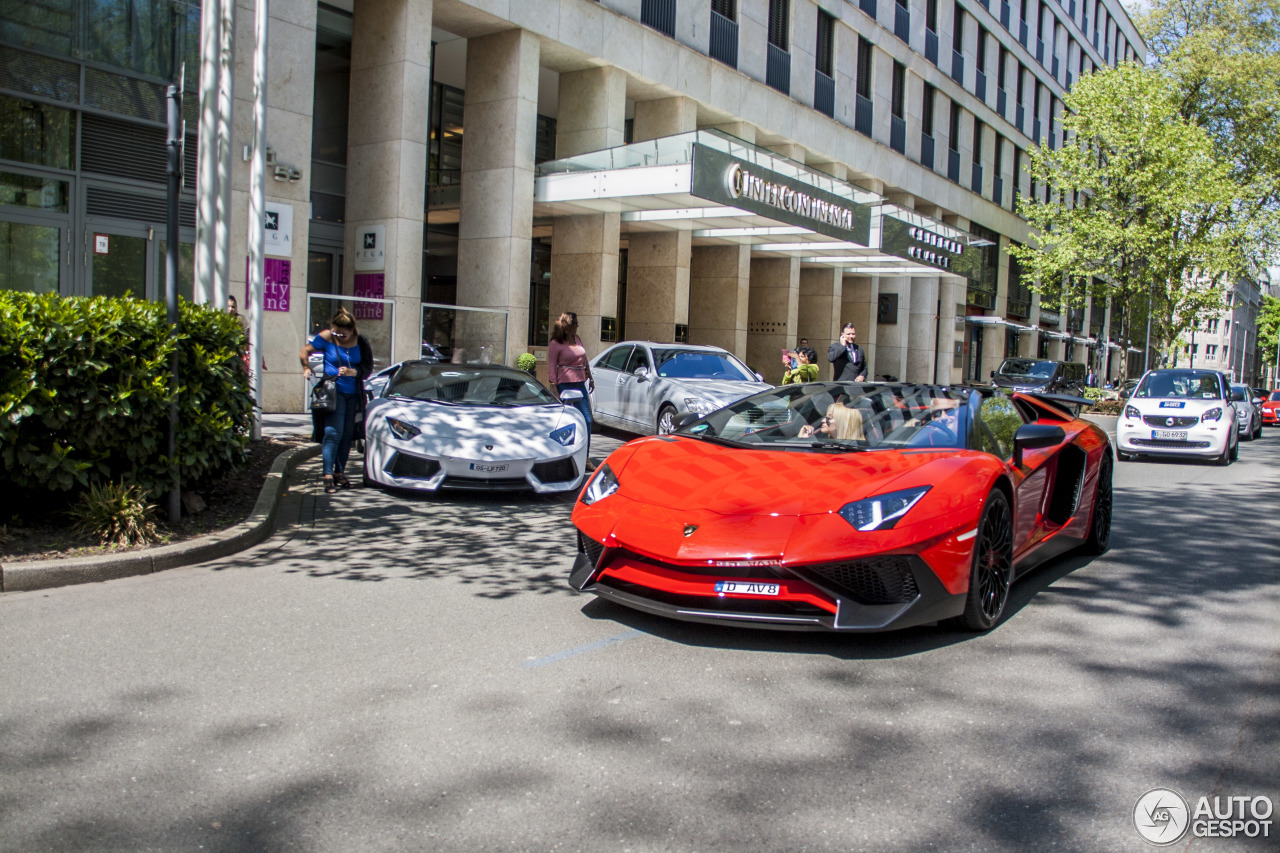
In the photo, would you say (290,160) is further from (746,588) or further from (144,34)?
(746,588)

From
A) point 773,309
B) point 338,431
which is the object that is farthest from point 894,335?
point 338,431

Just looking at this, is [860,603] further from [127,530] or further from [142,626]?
[127,530]

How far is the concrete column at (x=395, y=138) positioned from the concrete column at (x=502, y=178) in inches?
78.6

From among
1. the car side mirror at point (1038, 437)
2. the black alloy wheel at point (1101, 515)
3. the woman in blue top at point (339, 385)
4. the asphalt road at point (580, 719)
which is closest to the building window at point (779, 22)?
the woman in blue top at point (339, 385)

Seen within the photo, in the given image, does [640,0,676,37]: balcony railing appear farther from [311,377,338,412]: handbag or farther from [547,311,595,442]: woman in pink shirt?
[311,377,338,412]: handbag

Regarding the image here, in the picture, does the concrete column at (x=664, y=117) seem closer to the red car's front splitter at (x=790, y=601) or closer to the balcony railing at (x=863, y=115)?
the balcony railing at (x=863, y=115)

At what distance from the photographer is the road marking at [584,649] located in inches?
172

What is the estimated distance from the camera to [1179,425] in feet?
49.5

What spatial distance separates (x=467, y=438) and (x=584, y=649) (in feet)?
14.9

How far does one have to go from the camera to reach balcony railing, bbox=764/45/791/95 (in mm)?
27656

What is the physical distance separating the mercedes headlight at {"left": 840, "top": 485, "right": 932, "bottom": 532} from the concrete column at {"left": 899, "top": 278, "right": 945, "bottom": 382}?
33792 mm

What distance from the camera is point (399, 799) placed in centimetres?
299

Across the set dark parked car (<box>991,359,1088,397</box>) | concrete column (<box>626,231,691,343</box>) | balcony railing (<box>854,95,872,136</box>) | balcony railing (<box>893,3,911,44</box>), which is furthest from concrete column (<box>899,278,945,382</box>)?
concrete column (<box>626,231,691,343</box>)

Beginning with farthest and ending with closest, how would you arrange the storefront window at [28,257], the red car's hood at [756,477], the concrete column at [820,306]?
the concrete column at [820,306] < the storefront window at [28,257] < the red car's hood at [756,477]
